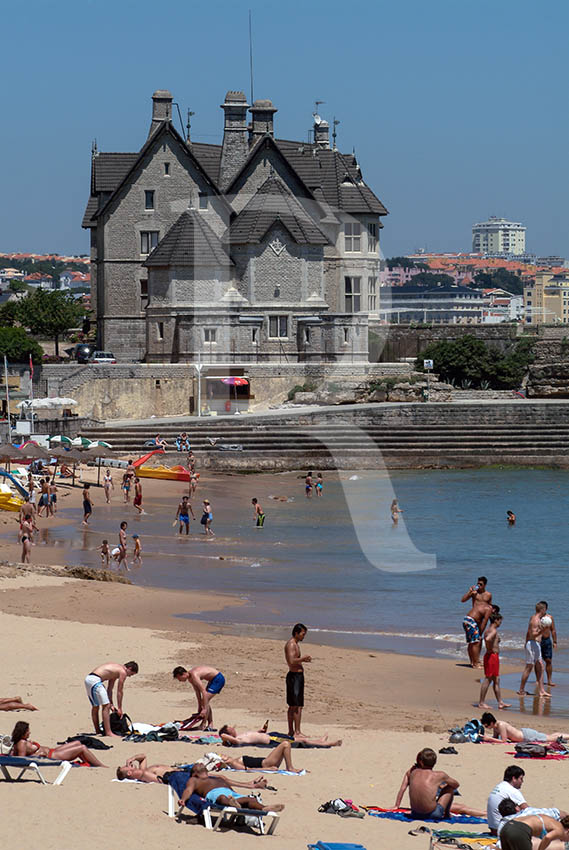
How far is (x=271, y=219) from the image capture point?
5641 centimetres

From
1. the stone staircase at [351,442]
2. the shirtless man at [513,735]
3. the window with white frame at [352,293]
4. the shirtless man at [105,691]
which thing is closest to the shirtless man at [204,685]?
the shirtless man at [105,691]

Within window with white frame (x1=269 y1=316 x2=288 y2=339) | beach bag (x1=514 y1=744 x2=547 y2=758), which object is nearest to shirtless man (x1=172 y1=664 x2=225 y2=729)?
beach bag (x1=514 y1=744 x2=547 y2=758)

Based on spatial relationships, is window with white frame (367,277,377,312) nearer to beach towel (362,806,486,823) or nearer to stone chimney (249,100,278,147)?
stone chimney (249,100,278,147)

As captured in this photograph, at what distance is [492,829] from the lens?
10.2 metres

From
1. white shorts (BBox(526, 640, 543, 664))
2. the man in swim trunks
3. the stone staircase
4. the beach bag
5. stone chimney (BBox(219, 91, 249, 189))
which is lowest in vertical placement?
the beach bag

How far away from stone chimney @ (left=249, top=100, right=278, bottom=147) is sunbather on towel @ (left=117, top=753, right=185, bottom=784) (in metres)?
51.8

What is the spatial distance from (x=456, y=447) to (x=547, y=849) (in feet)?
131

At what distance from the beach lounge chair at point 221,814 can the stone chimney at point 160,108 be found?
5164cm

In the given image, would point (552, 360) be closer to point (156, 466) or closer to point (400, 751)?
point (156, 466)

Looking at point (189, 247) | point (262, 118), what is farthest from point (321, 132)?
point (189, 247)

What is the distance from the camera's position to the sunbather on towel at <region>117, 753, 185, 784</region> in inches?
432

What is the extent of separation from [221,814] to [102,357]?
157ft

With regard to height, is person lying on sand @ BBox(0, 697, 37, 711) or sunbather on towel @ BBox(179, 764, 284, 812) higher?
person lying on sand @ BBox(0, 697, 37, 711)

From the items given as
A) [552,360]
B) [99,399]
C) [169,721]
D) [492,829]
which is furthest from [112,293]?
[492,829]
